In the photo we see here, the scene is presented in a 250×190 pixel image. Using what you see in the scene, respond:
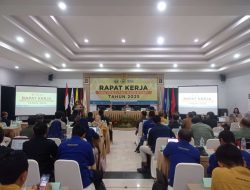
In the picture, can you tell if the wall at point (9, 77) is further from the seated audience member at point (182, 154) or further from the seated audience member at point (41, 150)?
the seated audience member at point (182, 154)

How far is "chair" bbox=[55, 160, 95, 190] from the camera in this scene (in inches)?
106

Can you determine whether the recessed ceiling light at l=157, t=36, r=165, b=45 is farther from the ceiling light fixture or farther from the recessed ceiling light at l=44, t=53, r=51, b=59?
the ceiling light fixture

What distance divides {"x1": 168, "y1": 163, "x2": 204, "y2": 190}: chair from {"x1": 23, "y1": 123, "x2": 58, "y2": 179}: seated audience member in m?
1.49

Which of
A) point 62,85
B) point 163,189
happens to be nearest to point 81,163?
point 163,189

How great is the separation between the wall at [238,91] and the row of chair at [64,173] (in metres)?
9.95

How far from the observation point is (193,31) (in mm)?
7801

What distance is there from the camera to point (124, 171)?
528 cm

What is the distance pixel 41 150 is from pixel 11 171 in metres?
1.56

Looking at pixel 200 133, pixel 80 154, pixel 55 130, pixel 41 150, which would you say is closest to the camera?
pixel 80 154

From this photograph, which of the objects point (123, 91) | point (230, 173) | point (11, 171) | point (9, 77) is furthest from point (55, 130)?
point (123, 91)

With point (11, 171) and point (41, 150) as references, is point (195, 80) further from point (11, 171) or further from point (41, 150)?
point (11, 171)

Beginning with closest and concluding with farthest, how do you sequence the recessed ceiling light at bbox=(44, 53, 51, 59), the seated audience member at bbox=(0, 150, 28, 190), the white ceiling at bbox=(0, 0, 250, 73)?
the seated audience member at bbox=(0, 150, 28, 190)
the white ceiling at bbox=(0, 0, 250, 73)
the recessed ceiling light at bbox=(44, 53, 51, 59)

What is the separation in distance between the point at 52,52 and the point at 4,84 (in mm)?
4160

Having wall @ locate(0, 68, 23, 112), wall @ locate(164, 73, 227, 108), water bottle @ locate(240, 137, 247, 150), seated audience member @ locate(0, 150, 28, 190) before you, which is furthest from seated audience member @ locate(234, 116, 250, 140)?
wall @ locate(0, 68, 23, 112)
